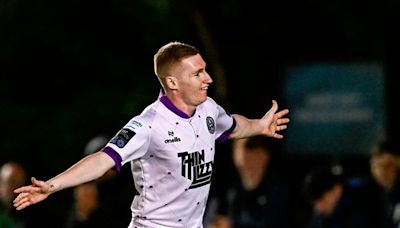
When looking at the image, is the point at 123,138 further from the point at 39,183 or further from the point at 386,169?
the point at 386,169

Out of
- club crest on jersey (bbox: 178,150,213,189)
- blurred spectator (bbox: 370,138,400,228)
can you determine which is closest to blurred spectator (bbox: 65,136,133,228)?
blurred spectator (bbox: 370,138,400,228)

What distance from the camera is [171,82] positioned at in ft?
27.9

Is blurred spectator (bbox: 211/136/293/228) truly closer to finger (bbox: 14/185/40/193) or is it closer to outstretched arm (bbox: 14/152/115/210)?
outstretched arm (bbox: 14/152/115/210)

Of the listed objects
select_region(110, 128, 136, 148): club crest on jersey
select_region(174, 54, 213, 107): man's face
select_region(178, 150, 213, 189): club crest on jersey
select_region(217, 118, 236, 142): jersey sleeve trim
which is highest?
select_region(174, 54, 213, 107): man's face

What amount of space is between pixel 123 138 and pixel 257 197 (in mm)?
2624

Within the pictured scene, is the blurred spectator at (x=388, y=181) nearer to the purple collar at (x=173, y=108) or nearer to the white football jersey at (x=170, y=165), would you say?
the white football jersey at (x=170, y=165)

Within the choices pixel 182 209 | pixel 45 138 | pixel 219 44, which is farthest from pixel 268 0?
pixel 182 209

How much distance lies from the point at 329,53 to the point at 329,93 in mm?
2476

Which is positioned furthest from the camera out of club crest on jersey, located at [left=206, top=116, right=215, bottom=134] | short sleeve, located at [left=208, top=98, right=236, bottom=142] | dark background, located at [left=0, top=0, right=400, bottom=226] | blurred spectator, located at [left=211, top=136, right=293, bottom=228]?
dark background, located at [left=0, top=0, right=400, bottom=226]

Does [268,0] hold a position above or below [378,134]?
above

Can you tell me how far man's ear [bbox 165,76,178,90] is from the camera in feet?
27.9

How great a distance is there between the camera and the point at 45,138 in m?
19.4

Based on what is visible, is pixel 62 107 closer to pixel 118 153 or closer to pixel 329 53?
pixel 329 53

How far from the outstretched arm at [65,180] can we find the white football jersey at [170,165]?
0.96 ft
